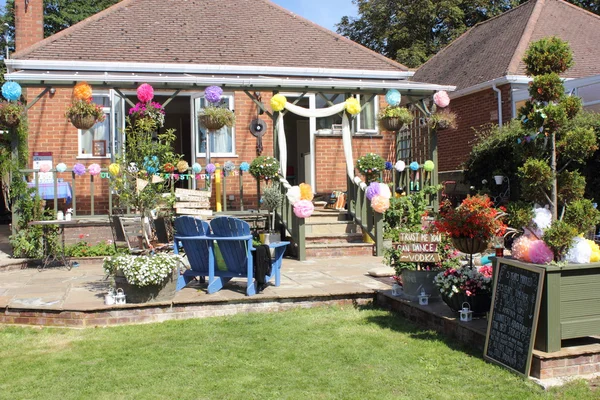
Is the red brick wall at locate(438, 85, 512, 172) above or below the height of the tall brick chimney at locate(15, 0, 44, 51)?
below

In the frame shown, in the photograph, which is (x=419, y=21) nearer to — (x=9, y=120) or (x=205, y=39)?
(x=205, y=39)

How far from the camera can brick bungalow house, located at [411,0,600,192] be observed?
15.2 metres

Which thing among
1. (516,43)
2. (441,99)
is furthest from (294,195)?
(516,43)

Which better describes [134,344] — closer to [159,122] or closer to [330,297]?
[330,297]

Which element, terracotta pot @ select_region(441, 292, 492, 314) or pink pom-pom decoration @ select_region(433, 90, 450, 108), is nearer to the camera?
terracotta pot @ select_region(441, 292, 492, 314)

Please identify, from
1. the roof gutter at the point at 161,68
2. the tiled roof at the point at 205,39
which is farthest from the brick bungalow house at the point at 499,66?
the roof gutter at the point at 161,68

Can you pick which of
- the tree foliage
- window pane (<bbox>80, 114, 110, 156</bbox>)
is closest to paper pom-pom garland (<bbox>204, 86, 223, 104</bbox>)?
window pane (<bbox>80, 114, 110, 156</bbox>)

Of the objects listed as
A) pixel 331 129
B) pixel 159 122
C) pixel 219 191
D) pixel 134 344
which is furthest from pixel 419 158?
pixel 134 344

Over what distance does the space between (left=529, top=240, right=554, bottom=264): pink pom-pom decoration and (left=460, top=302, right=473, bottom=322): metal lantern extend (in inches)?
39.8

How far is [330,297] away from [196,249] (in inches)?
71.5

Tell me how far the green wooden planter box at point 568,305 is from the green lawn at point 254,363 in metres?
0.40

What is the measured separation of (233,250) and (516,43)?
1225 cm

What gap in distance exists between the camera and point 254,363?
517 centimetres

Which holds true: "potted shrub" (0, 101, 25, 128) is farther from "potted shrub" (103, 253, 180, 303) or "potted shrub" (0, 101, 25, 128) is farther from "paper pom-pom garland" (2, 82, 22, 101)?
"potted shrub" (103, 253, 180, 303)
